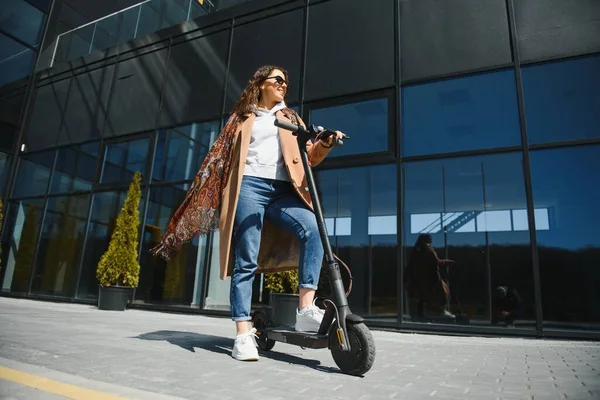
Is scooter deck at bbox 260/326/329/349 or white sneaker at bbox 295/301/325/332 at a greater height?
white sneaker at bbox 295/301/325/332

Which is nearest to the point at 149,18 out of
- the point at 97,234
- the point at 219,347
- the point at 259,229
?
the point at 97,234

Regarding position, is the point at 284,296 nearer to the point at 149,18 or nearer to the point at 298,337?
the point at 298,337

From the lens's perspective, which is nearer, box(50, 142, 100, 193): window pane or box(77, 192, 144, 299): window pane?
box(77, 192, 144, 299): window pane

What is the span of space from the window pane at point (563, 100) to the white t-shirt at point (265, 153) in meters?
4.28

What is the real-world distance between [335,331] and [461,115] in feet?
15.9

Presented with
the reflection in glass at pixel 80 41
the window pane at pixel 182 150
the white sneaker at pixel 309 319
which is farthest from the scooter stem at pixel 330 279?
the reflection in glass at pixel 80 41

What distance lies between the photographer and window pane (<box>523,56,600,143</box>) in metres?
5.28

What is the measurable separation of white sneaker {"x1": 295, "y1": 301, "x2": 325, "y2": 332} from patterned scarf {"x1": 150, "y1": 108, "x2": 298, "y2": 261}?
896 mm

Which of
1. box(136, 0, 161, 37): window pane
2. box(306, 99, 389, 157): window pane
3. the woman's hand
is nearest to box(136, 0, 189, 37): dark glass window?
box(136, 0, 161, 37): window pane

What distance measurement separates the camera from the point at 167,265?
794 cm

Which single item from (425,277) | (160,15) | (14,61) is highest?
(160,15)

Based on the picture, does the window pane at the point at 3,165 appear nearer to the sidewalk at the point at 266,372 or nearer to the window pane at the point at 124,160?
the window pane at the point at 124,160

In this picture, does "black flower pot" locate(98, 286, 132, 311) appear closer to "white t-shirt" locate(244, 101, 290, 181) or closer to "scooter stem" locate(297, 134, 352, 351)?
"white t-shirt" locate(244, 101, 290, 181)

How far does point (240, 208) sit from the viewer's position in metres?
2.62
